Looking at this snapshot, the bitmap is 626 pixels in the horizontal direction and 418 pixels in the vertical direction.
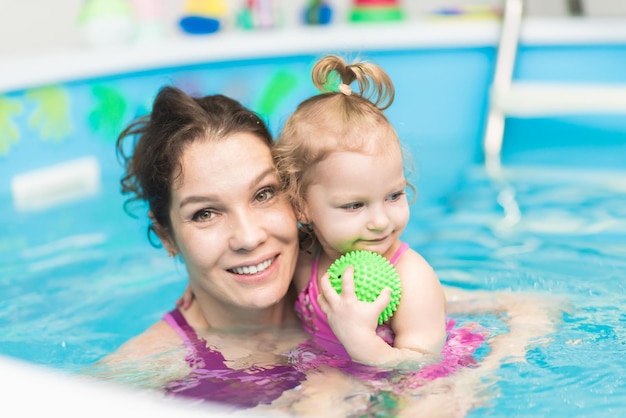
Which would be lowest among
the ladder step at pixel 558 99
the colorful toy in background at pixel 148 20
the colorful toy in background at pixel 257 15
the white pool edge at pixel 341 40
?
the ladder step at pixel 558 99

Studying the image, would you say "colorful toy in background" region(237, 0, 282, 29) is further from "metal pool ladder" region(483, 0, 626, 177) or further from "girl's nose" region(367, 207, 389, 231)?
"girl's nose" region(367, 207, 389, 231)

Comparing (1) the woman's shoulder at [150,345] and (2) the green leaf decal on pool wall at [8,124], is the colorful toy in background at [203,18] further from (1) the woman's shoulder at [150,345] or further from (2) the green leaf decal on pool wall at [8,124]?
(1) the woman's shoulder at [150,345]

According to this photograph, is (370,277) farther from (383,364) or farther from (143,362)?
(143,362)

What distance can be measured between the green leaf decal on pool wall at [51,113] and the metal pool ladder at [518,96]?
215cm

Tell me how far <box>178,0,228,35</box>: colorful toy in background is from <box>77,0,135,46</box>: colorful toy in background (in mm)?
474

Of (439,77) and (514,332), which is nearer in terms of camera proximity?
(514,332)

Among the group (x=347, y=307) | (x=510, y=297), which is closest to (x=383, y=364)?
(x=347, y=307)

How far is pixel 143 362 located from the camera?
238 centimetres

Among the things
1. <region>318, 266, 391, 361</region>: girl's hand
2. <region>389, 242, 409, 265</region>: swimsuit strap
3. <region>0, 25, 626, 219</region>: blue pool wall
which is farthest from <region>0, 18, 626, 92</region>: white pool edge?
<region>318, 266, 391, 361</region>: girl's hand

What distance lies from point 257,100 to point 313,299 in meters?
3.03

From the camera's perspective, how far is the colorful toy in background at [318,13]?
6.55 meters

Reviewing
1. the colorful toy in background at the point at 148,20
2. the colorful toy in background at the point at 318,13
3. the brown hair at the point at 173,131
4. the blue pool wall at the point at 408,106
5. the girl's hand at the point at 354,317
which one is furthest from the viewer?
the colorful toy in background at the point at 318,13

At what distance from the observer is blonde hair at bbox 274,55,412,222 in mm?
2105

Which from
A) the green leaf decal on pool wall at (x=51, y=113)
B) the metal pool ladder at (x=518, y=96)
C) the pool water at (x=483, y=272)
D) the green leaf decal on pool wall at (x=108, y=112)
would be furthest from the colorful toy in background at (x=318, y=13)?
the green leaf decal on pool wall at (x=51, y=113)
